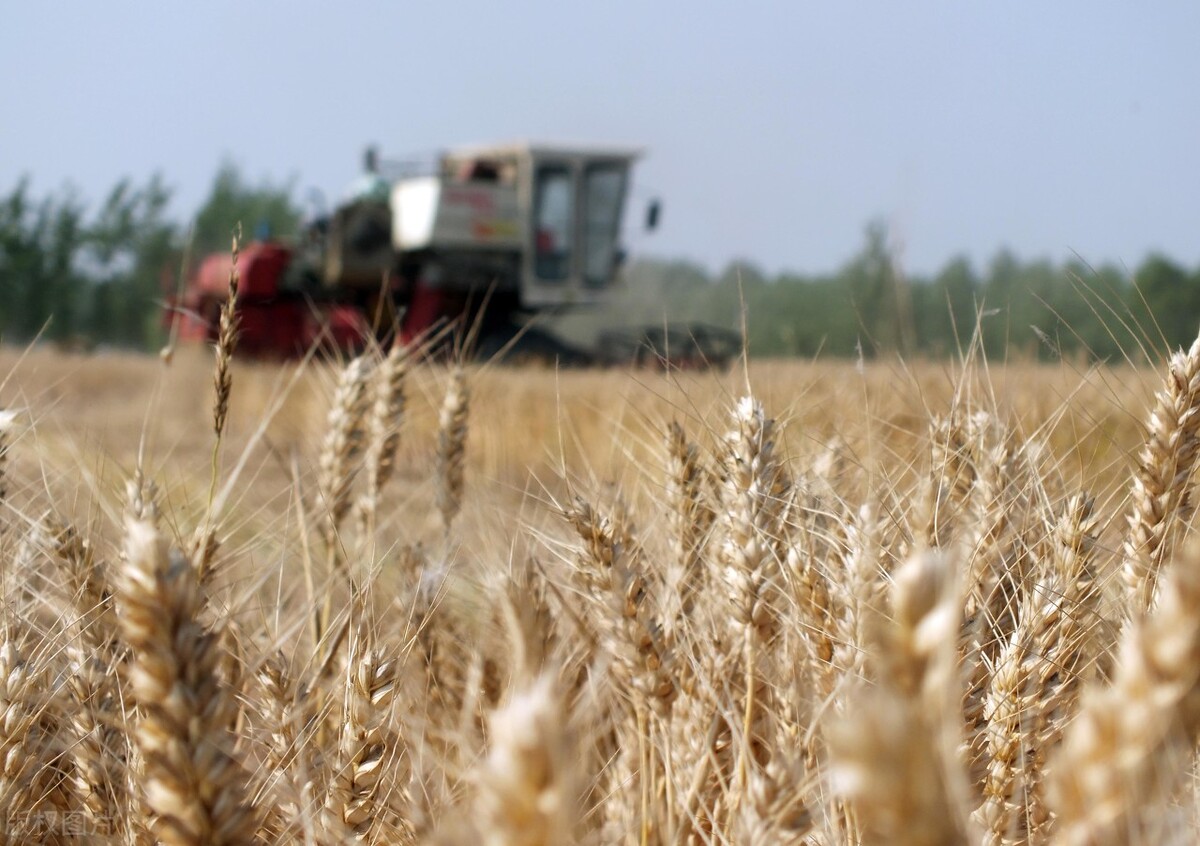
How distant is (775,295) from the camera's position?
3762 cm

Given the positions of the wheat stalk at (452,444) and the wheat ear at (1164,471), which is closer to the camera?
the wheat ear at (1164,471)

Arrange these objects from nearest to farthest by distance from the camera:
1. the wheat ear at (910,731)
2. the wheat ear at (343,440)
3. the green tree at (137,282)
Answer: the wheat ear at (910,731) < the wheat ear at (343,440) < the green tree at (137,282)

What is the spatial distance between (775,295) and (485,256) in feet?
84.4

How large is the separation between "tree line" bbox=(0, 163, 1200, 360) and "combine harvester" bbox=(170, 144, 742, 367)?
59 cm

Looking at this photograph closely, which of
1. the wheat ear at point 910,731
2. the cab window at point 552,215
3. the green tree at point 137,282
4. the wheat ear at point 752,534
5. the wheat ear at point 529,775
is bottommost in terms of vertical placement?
the green tree at point 137,282

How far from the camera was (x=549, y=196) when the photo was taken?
1295cm

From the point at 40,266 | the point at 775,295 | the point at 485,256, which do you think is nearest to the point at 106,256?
the point at 40,266

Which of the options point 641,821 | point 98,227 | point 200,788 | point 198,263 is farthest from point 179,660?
point 98,227

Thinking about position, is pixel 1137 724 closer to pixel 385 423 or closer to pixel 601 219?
pixel 385 423

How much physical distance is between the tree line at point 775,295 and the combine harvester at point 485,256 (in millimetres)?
593

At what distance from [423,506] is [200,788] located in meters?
2.92

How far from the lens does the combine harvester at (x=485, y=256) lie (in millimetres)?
12578

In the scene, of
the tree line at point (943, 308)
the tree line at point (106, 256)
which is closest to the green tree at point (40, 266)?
the tree line at point (106, 256)

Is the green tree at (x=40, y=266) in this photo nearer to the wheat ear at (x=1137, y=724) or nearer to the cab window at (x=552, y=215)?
the cab window at (x=552, y=215)
